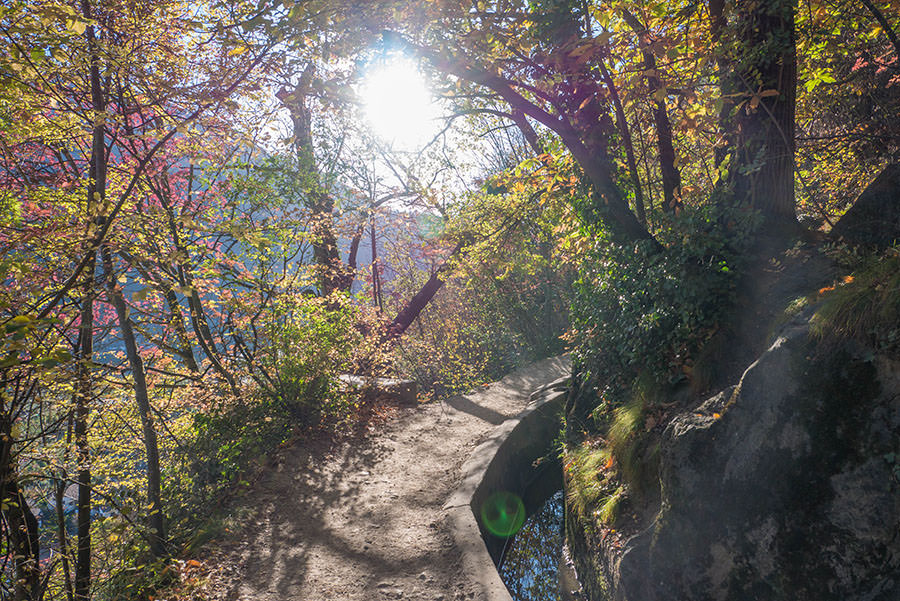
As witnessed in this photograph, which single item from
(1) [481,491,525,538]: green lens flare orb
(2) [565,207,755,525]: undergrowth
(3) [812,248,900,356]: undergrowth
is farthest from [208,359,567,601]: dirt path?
(3) [812,248,900,356]: undergrowth

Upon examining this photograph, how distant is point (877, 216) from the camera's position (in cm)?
390

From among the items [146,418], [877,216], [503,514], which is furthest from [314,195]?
[877,216]

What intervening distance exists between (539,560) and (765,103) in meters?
5.31

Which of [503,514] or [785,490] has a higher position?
[785,490]

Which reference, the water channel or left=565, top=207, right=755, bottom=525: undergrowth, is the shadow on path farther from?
left=565, top=207, right=755, bottom=525: undergrowth

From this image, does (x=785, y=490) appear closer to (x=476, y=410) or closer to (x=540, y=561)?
(x=540, y=561)

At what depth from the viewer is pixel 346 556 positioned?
4336mm

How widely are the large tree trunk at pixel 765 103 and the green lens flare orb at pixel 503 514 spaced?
4.11 metres

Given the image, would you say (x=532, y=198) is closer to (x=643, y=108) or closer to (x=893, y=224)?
(x=643, y=108)

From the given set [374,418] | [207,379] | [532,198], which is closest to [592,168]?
[532,198]

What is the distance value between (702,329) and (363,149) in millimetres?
10970

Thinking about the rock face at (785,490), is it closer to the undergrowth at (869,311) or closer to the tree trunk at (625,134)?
the undergrowth at (869,311)

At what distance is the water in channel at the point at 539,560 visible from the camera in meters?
5.17

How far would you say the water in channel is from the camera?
5.17 m
